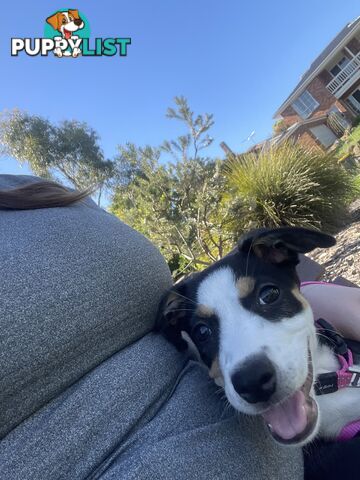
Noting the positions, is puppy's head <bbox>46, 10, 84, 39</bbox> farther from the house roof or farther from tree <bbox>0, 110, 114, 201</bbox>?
the house roof

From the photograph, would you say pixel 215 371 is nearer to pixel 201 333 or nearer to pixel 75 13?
pixel 201 333

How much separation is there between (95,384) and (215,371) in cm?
60

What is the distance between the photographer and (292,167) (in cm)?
834

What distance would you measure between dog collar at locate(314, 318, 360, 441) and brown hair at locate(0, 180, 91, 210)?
5.21 ft

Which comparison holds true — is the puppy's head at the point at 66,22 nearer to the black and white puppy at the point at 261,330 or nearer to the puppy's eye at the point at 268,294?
the black and white puppy at the point at 261,330

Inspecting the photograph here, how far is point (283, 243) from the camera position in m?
2.05

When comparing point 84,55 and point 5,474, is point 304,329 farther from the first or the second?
point 84,55

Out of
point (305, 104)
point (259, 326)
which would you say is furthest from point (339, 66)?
point (259, 326)

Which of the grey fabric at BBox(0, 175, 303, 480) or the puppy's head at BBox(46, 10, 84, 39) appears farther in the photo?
the puppy's head at BBox(46, 10, 84, 39)

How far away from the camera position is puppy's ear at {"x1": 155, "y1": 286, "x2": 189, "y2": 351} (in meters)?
1.87

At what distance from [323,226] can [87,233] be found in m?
6.96

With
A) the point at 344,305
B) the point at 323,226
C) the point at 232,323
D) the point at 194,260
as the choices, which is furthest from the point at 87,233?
the point at 323,226

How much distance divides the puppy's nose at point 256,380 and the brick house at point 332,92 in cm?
3394

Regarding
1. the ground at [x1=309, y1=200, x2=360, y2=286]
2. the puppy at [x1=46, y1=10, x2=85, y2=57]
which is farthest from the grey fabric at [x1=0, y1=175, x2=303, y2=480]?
the puppy at [x1=46, y1=10, x2=85, y2=57]
